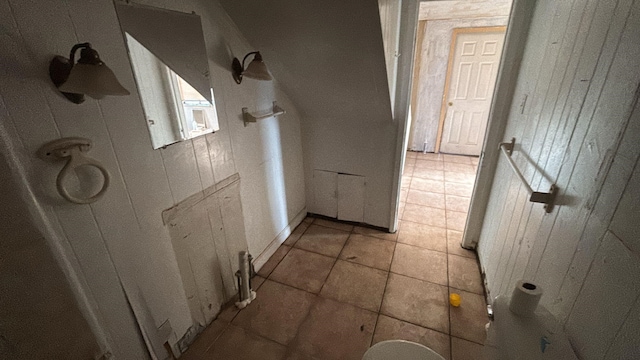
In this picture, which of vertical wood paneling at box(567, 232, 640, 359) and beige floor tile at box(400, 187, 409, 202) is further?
beige floor tile at box(400, 187, 409, 202)

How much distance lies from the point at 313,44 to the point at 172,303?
1.45m

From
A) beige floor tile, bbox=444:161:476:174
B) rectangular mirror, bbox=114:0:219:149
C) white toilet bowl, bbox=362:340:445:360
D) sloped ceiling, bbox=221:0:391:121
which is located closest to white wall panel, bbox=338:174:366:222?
sloped ceiling, bbox=221:0:391:121

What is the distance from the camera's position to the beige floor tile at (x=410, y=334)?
1.35 metres

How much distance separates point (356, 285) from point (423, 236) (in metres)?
0.83

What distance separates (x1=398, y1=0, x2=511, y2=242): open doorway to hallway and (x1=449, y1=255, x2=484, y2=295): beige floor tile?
2.39 feet

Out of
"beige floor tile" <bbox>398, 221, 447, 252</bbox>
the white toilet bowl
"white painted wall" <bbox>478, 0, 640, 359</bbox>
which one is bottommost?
"beige floor tile" <bbox>398, 221, 447, 252</bbox>

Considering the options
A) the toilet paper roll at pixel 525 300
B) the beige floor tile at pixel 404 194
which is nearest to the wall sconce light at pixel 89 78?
the toilet paper roll at pixel 525 300

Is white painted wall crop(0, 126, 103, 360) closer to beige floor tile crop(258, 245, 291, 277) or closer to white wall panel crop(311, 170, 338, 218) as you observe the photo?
beige floor tile crop(258, 245, 291, 277)

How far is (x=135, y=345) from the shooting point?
1.07 m

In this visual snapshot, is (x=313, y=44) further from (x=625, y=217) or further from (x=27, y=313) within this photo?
(x=27, y=313)

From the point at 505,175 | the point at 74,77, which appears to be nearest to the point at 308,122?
the point at 505,175

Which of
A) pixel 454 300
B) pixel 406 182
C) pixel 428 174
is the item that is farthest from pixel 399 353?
pixel 428 174

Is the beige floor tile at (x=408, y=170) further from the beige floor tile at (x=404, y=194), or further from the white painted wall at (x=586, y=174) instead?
the white painted wall at (x=586, y=174)

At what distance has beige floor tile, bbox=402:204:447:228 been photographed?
2432 millimetres
